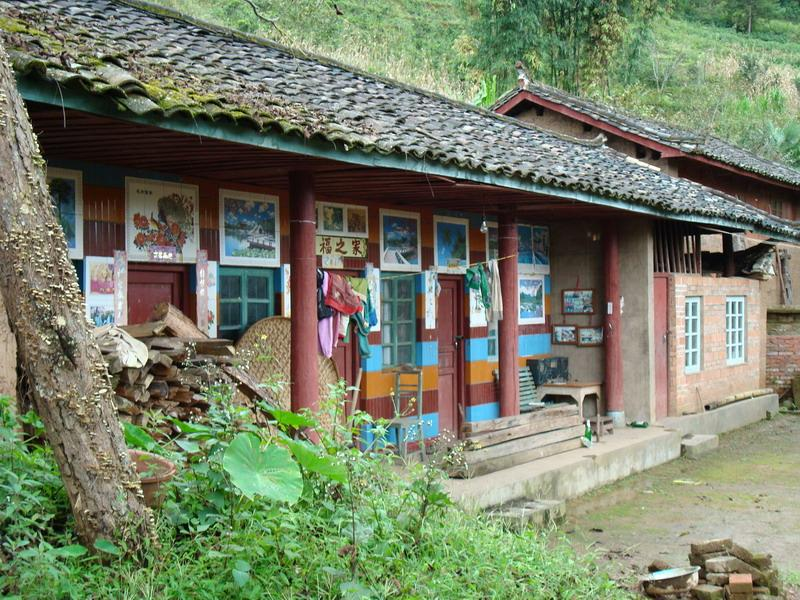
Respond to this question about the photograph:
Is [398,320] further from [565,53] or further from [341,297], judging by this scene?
[565,53]

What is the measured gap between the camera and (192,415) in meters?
6.89

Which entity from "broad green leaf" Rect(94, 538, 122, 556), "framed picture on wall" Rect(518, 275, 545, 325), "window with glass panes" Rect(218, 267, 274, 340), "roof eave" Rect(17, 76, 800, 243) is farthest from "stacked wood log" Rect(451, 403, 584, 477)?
"broad green leaf" Rect(94, 538, 122, 556)

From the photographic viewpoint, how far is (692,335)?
14.8 m

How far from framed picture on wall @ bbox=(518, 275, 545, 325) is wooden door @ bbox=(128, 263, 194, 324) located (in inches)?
234

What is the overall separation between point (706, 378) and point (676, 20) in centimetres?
4651

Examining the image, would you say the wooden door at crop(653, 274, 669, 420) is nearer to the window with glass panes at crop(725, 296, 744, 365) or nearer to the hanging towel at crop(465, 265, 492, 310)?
the window with glass panes at crop(725, 296, 744, 365)

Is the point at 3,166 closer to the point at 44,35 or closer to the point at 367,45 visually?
the point at 44,35

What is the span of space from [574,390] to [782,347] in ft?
24.3

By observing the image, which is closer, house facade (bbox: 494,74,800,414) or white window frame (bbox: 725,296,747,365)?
house facade (bbox: 494,74,800,414)

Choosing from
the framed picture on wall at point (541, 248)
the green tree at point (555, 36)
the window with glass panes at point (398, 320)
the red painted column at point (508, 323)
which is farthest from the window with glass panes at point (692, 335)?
the green tree at point (555, 36)

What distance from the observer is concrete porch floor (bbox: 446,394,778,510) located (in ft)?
29.5

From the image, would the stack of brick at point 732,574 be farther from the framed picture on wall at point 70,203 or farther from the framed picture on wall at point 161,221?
the framed picture on wall at point 70,203

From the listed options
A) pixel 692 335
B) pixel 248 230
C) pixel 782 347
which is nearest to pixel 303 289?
pixel 248 230

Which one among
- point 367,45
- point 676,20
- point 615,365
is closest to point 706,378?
point 615,365
